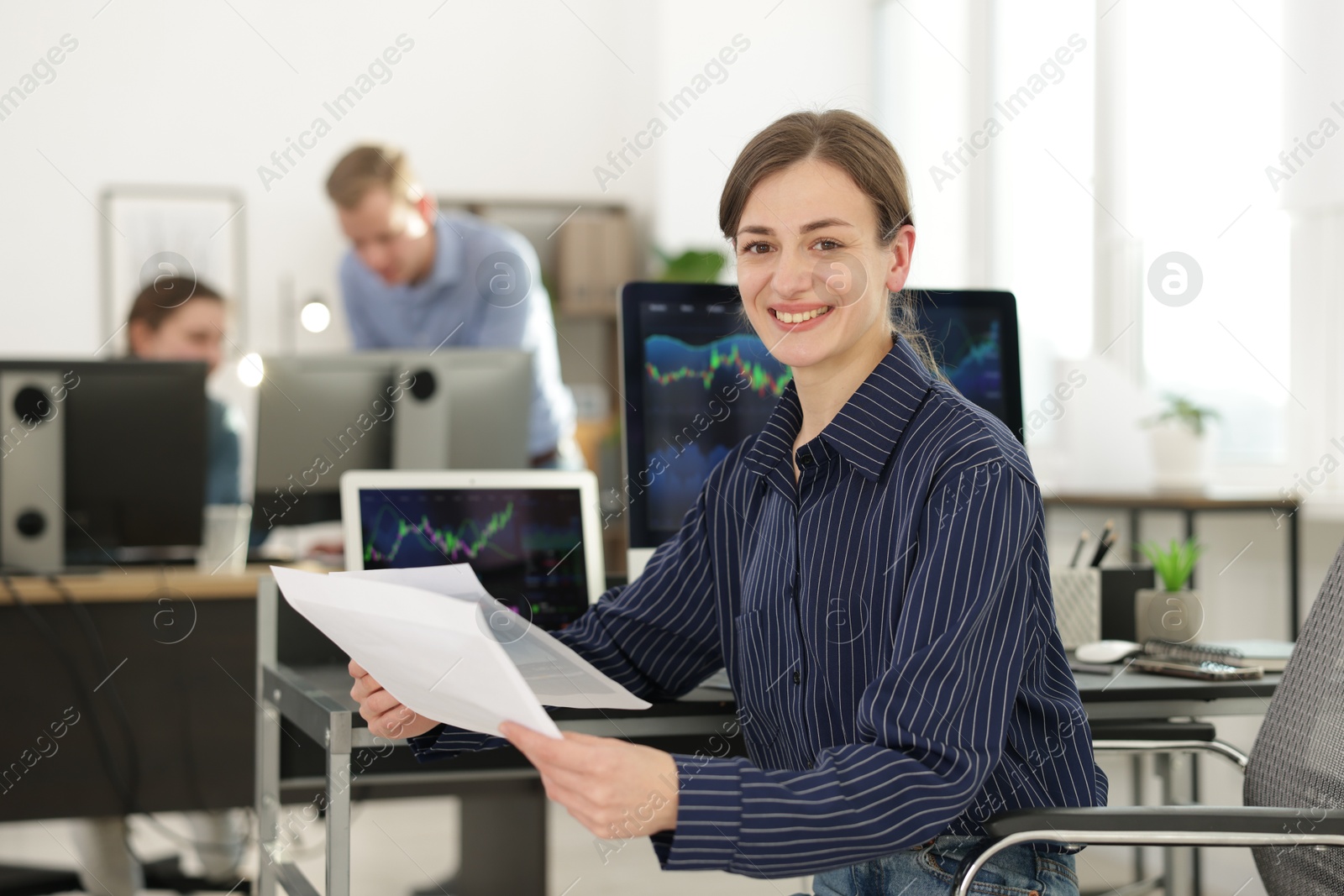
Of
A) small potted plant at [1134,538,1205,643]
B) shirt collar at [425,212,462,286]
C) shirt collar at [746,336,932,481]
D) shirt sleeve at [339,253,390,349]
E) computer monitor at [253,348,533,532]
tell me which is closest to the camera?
shirt collar at [746,336,932,481]

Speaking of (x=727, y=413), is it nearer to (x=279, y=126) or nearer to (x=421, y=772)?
(x=421, y=772)

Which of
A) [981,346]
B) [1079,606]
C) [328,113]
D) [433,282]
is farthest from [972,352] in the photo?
[328,113]

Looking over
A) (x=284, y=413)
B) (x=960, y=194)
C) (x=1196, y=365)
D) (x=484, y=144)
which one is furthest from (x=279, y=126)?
(x=1196, y=365)

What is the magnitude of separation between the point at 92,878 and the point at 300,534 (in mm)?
2494

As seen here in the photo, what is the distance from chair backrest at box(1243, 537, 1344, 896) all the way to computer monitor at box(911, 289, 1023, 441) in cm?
56

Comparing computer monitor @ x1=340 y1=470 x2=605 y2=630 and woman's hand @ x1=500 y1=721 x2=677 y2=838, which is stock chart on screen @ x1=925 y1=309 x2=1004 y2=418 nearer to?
computer monitor @ x1=340 y1=470 x2=605 y2=630

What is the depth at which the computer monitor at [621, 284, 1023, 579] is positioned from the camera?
5.59 ft

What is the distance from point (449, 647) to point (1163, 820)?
0.62 metres

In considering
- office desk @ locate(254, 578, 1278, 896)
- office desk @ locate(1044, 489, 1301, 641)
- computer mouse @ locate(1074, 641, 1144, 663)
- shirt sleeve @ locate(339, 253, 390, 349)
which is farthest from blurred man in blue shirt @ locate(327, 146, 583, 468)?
computer mouse @ locate(1074, 641, 1144, 663)

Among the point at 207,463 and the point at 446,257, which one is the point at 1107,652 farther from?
the point at 446,257

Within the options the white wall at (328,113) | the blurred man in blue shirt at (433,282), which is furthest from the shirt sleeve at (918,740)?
the white wall at (328,113)

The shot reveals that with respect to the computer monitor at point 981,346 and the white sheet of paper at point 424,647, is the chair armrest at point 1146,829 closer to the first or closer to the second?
the white sheet of paper at point 424,647

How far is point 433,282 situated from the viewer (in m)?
3.83

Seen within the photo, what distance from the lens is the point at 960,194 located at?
4758 mm
